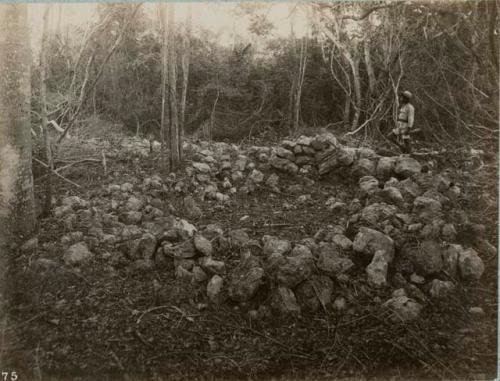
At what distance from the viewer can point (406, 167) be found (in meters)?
3.51

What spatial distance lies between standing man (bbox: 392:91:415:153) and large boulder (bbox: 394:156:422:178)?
93mm

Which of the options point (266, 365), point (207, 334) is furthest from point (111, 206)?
point (266, 365)

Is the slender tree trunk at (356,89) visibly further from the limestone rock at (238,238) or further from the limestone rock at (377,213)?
the limestone rock at (238,238)

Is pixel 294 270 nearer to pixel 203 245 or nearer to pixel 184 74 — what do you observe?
pixel 203 245

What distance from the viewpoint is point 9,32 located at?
2.92 meters

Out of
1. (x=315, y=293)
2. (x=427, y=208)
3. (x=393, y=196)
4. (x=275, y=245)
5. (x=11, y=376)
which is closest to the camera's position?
(x=11, y=376)

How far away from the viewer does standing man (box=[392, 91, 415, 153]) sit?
3.39m

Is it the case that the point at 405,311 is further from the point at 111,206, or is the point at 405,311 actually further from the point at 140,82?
the point at 140,82

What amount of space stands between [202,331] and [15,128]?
2.13 metres

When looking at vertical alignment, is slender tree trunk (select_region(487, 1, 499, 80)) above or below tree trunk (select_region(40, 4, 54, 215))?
above

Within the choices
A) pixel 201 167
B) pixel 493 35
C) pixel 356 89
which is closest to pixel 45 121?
pixel 201 167

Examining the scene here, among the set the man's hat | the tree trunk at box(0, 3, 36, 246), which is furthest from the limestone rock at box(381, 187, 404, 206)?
the tree trunk at box(0, 3, 36, 246)

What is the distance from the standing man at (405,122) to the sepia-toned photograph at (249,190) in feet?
0.05

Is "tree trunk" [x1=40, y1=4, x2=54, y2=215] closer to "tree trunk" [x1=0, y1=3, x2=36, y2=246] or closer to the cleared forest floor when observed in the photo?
"tree trunk" [x1=0, y1=3, x2=36, y2=246]
